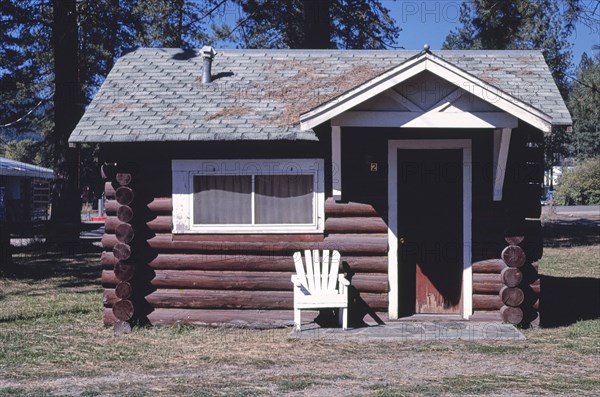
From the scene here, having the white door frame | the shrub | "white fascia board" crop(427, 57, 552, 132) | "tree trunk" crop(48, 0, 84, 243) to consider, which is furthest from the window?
the shrub

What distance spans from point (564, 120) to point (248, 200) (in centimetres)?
436

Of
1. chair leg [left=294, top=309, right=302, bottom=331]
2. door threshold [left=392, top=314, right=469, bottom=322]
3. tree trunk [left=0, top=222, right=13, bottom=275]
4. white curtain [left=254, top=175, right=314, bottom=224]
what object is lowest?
door threshold [left=392, top=314, right=469, bottom=322]

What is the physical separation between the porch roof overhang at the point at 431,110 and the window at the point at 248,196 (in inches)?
43.3

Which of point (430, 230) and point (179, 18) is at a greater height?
point (179, 18)

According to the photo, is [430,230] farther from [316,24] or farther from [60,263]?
[316,24]

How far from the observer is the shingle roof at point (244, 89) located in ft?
32.0

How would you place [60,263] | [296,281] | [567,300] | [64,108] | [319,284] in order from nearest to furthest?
[296,281] < [319,284] < [567,300] < [60,263] < [64,108]

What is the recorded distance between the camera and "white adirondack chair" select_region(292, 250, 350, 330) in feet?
30.2

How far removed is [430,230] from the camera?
33.2 feet

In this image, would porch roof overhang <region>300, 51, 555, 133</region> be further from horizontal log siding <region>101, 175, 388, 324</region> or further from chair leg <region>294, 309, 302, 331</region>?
chair leg <region>294, 309, 302, 331</region>

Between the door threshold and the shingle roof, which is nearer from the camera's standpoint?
the shingle roof

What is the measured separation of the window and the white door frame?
3.16ft

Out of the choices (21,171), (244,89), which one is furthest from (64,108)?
(21,171)

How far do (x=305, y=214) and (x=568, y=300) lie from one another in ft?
17.4
